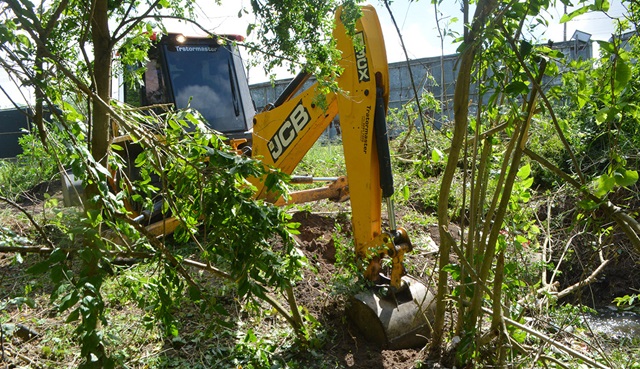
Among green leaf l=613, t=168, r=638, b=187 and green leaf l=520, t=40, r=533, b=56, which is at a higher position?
green leaf l=520, t=40, r=533, b=56

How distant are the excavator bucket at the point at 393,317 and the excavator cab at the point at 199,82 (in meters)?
3.24

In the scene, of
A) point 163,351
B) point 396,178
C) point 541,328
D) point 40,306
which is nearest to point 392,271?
point 541,328

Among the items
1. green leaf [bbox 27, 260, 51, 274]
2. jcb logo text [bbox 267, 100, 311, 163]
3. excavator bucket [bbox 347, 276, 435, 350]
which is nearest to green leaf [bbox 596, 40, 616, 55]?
green leaf [bbox 27, 260, 51, 274]

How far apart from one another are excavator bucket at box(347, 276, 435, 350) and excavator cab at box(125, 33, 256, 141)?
10.6 ft

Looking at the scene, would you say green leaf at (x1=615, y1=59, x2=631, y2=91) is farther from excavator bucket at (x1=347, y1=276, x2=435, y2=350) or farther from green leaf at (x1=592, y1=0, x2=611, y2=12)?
excavator bucket at (x1=347, y1=276, x2=435, y2=350)

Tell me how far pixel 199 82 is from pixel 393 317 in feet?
13.0

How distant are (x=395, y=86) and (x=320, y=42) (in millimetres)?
13003

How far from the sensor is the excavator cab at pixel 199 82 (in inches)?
273

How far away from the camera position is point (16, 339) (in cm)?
420

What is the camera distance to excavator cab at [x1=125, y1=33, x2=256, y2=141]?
693 centimetres

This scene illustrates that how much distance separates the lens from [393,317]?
4430mm

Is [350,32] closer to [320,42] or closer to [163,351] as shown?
[320,42]

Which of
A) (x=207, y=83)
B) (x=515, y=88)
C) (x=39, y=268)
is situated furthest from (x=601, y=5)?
(x=207, y=83)

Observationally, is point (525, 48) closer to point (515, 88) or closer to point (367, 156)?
point (515, 88)
